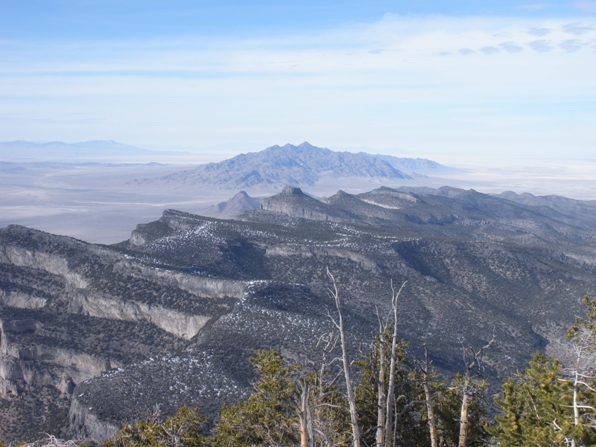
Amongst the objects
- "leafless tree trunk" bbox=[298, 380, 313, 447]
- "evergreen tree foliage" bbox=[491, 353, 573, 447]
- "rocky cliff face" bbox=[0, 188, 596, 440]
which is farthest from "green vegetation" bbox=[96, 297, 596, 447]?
"rocky cliff face" bbox=[0, 188, 596, 440]

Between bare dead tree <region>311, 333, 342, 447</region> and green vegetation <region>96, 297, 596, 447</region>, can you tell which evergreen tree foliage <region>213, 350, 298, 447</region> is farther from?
bare dead tree <region>311, 333, 342, 447</region>

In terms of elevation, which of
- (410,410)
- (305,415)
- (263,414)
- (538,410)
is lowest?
(410,410)

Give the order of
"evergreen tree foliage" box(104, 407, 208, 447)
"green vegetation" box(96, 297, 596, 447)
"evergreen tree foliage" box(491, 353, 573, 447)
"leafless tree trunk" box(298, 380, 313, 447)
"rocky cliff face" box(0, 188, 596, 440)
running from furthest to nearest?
1. "rocky cliff face" box(0, 188, 596, 440)
2. "evergreen tree foliage" box(104, 407, 208, 447)
3. "green vegetation" box(96, 297, 596, 447)
4. "evergreen tree foliage" box(491, 353, 573, 447)
5. "leafless tree trunk" box(298, 380, 313, 447)

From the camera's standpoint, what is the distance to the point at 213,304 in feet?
192

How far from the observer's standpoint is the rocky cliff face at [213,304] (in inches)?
1756

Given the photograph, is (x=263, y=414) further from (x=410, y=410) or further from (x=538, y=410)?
(x=538, y=410)

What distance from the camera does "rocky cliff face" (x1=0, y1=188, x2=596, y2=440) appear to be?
44597 millimetres

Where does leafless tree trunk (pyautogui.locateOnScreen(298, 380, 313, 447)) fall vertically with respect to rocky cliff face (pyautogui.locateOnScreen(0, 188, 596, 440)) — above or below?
above

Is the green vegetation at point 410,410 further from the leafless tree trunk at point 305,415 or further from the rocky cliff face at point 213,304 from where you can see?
the rocky cliff face at point 213,304

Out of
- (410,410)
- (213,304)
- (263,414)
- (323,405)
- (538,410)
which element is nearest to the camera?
(323,405)

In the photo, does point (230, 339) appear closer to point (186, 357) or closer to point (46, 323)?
point (186, 357)

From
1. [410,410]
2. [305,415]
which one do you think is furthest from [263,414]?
[305,415]

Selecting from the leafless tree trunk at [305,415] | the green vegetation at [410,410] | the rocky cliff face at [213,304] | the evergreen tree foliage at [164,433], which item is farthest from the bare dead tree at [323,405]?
the rocky cliff face at [213,304]

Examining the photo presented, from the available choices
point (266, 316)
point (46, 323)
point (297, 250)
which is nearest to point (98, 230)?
point (297, 250)
